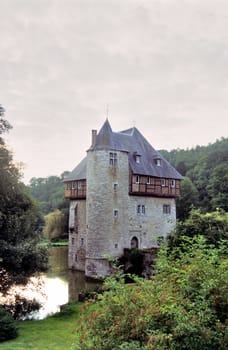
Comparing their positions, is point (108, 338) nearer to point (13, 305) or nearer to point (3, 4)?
point (13, 305)

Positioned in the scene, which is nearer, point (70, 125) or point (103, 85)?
point (103, 85)

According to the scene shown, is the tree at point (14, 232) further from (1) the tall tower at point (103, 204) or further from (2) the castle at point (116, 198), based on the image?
(1) the tall tower at point (103, 204)

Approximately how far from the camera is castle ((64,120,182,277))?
23.2m

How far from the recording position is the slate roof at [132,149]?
2377 cm

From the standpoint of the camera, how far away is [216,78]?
60.5 feet

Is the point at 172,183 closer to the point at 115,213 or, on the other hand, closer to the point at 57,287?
the point at 115,213

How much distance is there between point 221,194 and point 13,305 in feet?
115

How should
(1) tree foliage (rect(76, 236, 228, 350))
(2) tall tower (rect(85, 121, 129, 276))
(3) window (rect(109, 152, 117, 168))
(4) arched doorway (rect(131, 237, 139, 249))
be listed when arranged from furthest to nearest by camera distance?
(4) arched doorway (rect(131, 237, 139, 249))
(3) window (rect(109, 152, 117, 168))
(2) tall tower (rect(85, 121, 129, 276))
(1) tree foliage (rect(76, 236, 228, 350))

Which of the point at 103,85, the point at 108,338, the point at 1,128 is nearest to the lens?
the point at 108,338

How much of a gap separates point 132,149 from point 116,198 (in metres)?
4.53

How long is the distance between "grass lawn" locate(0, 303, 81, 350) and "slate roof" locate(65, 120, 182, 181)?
1298 cm

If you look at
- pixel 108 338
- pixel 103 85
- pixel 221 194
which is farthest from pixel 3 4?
pixel 221 194

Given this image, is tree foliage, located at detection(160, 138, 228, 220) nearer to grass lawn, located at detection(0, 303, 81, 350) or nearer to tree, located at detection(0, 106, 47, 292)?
tree, located at detection(0, 106, 47, 292)

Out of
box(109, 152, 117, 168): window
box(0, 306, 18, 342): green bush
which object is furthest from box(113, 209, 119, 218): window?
box(0, 306, 18, 342): green bush
